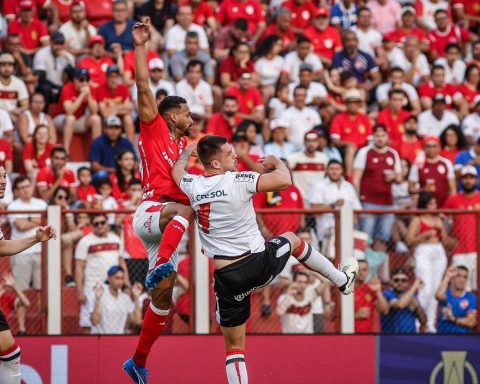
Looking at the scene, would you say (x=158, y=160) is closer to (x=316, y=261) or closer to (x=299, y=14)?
(x=316, y=261)

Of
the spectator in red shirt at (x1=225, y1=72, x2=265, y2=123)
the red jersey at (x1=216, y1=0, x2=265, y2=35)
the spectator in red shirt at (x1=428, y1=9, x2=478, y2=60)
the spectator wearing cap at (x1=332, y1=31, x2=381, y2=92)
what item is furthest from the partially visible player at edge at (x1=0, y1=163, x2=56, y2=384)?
the spectator in red shirt at (x1=428, y1=9, x2=478, y2=60)

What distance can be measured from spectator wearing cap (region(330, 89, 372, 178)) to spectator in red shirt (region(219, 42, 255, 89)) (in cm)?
164

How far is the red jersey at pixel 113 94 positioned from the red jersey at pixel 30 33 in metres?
1.70

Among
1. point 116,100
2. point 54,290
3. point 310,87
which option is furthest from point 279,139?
point 54,290

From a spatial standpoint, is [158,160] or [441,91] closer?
[158,160]

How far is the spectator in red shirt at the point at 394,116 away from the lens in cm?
1828

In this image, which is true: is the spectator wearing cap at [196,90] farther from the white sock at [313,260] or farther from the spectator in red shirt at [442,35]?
the white sock at [313,260]

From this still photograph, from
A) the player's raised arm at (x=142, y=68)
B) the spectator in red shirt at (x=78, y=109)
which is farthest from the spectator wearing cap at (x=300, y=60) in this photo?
the player's raised arm at (x=142, y=68)

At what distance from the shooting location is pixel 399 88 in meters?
18.9

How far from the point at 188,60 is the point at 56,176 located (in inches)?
137

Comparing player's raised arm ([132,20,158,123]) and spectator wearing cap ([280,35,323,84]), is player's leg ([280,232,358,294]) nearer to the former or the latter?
player's raised arm ([132,20,158,123])

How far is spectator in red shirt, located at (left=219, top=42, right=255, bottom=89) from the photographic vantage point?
18.6m

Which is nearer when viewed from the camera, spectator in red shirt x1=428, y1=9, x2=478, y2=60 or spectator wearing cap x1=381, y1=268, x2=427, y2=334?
spectator wearing cap x1=381, y1=268, x2=427, y2=334

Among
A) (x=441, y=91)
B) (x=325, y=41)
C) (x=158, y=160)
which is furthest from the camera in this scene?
(x=325, y=41)
